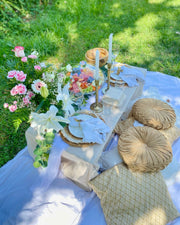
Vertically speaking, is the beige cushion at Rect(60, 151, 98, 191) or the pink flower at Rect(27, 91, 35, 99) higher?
the pink flower at Rect(27, 91, 35, 99)

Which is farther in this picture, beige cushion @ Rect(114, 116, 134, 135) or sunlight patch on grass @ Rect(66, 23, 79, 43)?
sunlight patch on grass @ Rect(66, 23, 79, 43)

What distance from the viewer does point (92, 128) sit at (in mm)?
1529

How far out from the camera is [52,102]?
151 centimetres

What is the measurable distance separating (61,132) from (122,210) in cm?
75

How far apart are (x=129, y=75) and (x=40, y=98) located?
1.08m

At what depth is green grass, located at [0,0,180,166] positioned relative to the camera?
353 cm

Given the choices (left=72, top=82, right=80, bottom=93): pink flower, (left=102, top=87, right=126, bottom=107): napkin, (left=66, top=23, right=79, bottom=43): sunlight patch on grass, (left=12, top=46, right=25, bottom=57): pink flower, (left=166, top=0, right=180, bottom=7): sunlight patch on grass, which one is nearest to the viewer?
(left=12, top=46, right=25, bottom=57): pink flower

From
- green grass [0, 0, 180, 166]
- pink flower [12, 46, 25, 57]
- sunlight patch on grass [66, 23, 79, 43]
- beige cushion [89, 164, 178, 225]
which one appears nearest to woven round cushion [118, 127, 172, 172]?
beige cushion [89, 164, 178, 225]

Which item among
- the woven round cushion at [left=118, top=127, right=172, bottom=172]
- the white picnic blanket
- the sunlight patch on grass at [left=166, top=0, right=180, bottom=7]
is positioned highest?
the sunlight patch on grass at [left=166, top=0, right=180, bottom=7]

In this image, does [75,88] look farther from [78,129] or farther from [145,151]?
[145,151]

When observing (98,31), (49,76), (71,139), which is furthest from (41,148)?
(98,31)

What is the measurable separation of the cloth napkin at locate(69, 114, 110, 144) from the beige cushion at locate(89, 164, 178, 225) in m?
0.29

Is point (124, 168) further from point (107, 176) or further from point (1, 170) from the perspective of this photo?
point (1, 170)

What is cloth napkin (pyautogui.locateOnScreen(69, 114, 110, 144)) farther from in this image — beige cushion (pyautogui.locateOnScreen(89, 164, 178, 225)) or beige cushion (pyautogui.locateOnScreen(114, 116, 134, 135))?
beige cushion (pyautogui.locateOnScreen(114, 116, 134, 135))
